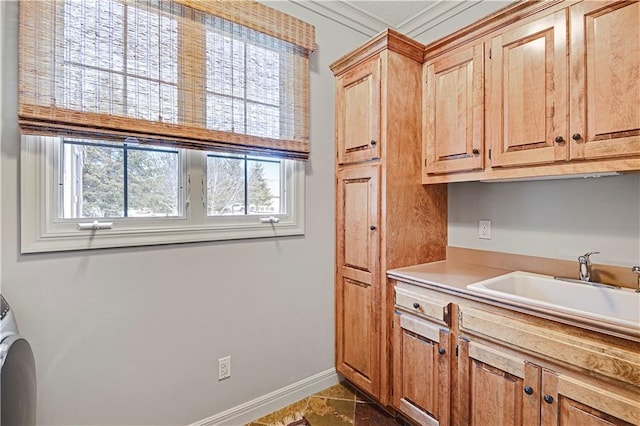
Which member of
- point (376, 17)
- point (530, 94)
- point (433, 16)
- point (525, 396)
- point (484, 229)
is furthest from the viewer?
point (376, 17)

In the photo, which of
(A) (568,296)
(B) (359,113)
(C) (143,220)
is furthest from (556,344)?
(C) (143,220)

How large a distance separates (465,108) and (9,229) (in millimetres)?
2233

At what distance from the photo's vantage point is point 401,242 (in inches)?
75.0

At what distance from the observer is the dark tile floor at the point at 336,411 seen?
1.89m

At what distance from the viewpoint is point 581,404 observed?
1105mm

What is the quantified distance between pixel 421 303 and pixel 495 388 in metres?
0.47

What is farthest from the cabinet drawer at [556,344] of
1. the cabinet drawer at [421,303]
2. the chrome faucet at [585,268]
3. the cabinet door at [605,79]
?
the cabinet door at [605,79]

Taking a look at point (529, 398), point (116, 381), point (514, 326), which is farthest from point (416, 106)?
point (116, 381)

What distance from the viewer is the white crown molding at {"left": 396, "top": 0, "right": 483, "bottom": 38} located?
2.11 metres

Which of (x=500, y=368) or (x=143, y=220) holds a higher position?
(x=143, y=220)

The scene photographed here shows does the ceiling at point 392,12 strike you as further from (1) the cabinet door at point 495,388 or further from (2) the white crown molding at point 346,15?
(1) the cabinet door at point 495,388

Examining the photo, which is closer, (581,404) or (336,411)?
(581,404)

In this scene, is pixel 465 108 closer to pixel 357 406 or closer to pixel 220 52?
Result: pixel 220 52

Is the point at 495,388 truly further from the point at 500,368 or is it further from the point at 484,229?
the point at 484,229
